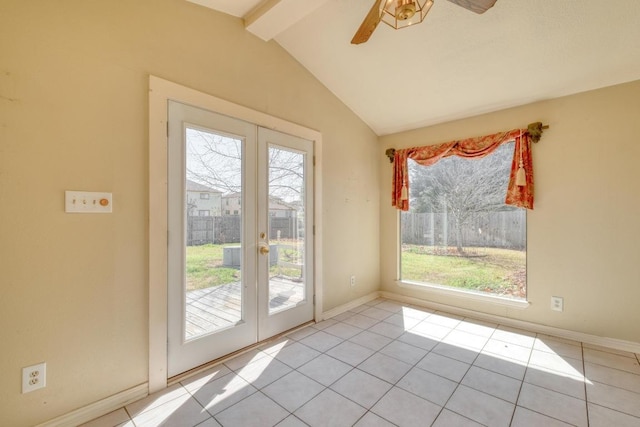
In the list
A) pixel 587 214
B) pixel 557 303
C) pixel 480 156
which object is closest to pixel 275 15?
pixel 480 156

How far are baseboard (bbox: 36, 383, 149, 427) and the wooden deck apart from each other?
0.42 m

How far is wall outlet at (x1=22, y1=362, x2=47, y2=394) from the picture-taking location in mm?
1486

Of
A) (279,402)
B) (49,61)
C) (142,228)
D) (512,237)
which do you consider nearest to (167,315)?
(142,228)

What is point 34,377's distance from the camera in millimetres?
1513

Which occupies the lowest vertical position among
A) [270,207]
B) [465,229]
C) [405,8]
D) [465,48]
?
[465,229]

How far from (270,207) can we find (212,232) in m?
0.62

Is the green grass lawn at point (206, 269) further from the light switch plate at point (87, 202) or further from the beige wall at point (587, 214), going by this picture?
the beige wall at point (587, 214)

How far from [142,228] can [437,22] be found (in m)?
2.75

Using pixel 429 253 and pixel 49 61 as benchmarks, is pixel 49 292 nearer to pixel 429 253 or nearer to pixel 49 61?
pixel 49 61

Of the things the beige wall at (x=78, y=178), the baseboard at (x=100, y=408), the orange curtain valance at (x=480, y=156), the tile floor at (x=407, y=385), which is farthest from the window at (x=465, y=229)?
the baseboard at (x=100, y=408)

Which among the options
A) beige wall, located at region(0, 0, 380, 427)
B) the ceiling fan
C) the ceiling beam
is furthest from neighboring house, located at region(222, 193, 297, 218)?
the ceiling fan

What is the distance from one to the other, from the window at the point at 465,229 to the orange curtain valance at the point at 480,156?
0.43ft

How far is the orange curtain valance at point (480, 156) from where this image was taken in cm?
289

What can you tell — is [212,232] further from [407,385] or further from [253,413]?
[407,385]
